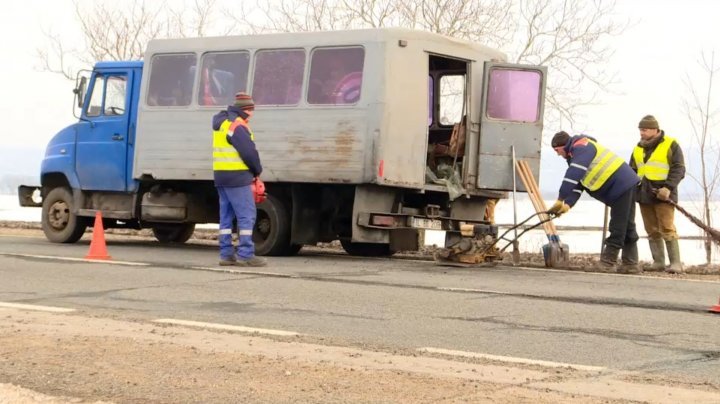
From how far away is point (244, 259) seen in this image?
39.4ft

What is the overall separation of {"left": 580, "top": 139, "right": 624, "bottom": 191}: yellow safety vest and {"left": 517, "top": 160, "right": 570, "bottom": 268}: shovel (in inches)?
24.8

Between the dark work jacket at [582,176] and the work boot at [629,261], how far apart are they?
0.60 meters

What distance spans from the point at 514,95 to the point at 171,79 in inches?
180

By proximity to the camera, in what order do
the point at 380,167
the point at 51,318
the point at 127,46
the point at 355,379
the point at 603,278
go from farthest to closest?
the point at 127,46
the point at 380,167
the point at 603,278
the point at 51,318
the point at 355,379

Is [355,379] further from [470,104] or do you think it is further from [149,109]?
[149,109]

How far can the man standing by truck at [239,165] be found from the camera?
1179 cm

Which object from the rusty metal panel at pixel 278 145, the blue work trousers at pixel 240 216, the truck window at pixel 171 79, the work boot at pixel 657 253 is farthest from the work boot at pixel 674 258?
the truck window at pixel 171 79

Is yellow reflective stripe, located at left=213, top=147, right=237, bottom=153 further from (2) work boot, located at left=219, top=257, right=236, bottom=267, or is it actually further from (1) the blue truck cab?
(1) the blue truck cab

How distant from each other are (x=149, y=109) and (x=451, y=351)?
30.0 ft

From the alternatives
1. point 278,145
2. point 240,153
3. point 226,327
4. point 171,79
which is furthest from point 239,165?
point 226,327

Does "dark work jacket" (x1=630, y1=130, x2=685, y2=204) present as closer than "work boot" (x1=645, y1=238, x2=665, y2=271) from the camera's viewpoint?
Yes

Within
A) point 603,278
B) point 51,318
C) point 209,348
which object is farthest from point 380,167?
point 209,348

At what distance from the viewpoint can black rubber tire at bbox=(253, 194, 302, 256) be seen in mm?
13727

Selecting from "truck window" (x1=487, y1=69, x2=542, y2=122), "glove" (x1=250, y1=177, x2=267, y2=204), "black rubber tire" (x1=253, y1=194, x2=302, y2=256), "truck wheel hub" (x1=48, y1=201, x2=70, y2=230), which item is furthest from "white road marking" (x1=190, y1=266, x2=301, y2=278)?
"truck wheel hub" (x1=48, y1=201, x2=70, y2=230)
